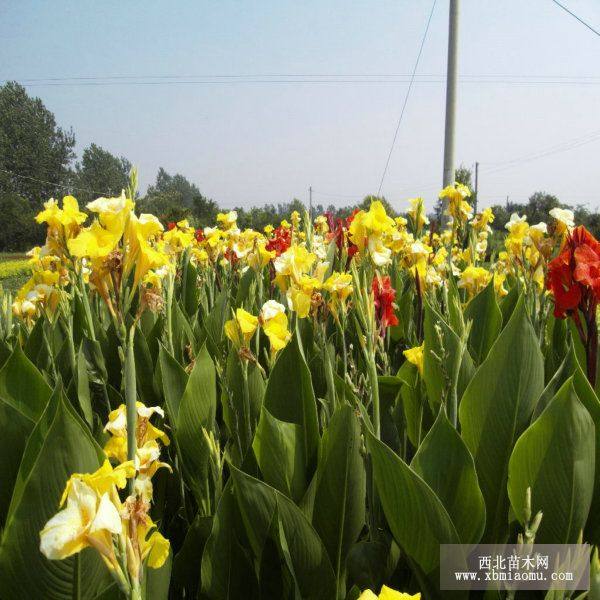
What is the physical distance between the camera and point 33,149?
1969 inches

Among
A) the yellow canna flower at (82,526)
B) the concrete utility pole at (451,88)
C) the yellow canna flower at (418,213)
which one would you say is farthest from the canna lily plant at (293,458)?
the concrete utility pole at (451,88)

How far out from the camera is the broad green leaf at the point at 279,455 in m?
0.87

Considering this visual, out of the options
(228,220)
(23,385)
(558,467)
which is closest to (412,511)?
(558,467)

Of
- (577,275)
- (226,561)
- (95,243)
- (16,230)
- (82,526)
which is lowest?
(16,230)

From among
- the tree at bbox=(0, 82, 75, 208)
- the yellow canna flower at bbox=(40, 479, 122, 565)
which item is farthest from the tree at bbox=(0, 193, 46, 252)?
the yellow canna flower at bbox=(40, 479, 122, 565)

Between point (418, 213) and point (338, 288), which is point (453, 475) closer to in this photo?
point (338, 288)

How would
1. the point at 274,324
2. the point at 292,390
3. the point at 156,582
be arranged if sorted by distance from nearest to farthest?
the point at 156,582 < the point at 292,390 < the point at 274,324

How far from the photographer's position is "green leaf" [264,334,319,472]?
1004mm

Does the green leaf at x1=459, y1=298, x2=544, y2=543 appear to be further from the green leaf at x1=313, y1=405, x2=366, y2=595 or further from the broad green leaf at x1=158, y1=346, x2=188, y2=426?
the broad green leaf at x1=158, y1=346, x2=188, y2=426

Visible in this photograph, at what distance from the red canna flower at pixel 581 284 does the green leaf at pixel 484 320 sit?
51cm

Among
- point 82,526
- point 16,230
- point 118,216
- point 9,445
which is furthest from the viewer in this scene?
point 16,230

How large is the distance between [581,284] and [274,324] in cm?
57

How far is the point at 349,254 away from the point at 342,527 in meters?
1.17

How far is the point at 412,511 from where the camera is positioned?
0.74 meters
